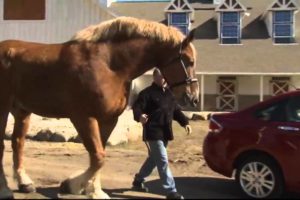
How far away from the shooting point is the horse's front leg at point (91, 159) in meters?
7.02

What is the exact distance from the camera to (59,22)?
106ft

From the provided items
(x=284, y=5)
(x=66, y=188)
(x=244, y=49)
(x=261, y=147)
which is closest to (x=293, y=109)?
(x=261, y=147)

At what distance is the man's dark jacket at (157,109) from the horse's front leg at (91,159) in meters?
0.94

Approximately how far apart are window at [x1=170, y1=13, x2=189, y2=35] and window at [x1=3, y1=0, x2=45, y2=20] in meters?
7.78

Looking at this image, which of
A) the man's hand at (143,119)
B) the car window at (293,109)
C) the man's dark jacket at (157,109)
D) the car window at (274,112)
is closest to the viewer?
the man's hand at (143,119)

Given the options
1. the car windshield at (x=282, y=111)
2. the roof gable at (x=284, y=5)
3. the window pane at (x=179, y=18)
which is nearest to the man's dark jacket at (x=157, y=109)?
the car windshield at (x=282, y=111)

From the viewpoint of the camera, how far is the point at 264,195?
26.5 feet

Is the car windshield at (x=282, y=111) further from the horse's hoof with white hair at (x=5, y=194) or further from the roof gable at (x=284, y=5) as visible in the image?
the roof gable at (x=284, y=5)

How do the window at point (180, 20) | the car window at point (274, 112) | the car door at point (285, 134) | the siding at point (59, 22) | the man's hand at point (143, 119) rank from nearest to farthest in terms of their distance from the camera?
the man's hand at point (143, 119) < the car door at point (285, 134) < the car window at point (274, 112) < the siding at point (59, 22) < the window at point (180, 20)

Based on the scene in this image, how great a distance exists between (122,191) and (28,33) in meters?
25.5

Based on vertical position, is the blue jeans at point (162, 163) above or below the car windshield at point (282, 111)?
below

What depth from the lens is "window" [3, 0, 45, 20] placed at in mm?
32594

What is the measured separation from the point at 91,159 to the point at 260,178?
8.33ft

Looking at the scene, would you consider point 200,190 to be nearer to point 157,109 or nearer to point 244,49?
point 157,109
